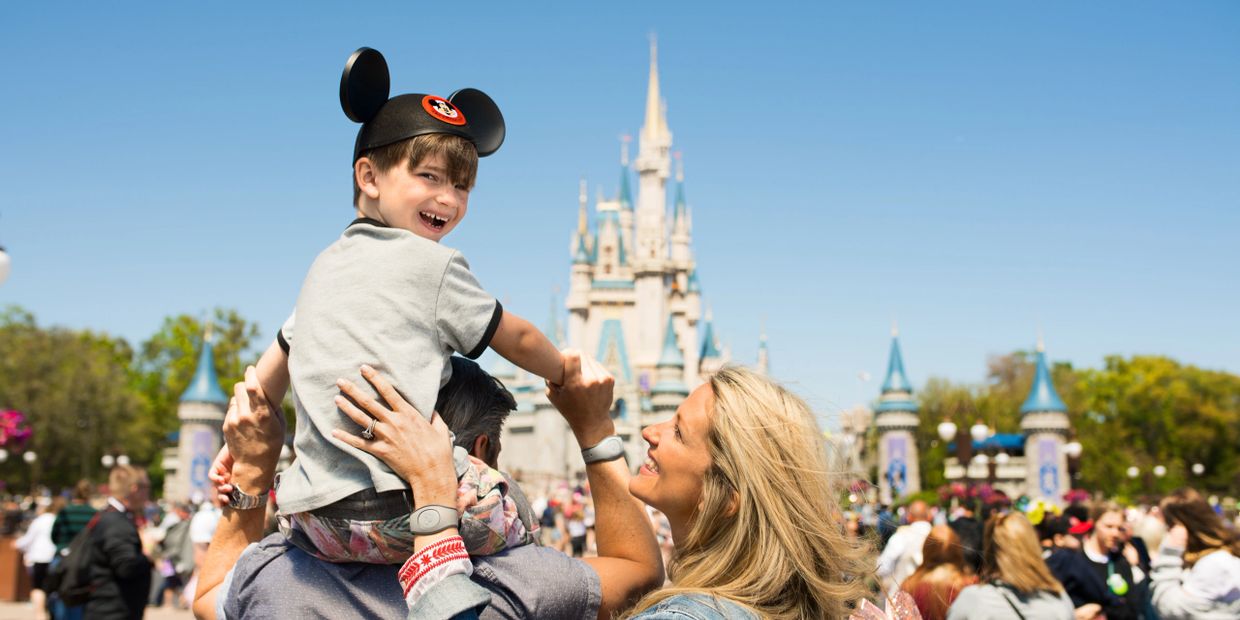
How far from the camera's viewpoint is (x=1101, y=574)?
6273 mm

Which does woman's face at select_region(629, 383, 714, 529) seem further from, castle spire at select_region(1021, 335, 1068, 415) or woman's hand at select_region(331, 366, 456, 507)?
castle spire at select_region(1021, 335, 1068, 415)

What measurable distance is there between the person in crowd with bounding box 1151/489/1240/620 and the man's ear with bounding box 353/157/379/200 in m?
4.85

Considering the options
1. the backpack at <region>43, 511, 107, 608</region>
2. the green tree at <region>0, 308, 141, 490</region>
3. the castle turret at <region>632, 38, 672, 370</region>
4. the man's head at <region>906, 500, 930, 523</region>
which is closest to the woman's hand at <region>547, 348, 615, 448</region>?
the backpack at <region>43, 511, 107, 608</region>

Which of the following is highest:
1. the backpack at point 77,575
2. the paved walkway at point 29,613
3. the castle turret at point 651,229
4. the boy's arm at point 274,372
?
the castle turret at point 651,229

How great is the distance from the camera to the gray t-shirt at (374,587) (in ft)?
6.06

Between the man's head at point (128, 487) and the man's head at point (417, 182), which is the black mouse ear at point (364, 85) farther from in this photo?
the man's head at point (128, 487)

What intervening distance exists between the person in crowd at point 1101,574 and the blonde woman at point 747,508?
15.5 feet

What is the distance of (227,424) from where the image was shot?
2.28 m

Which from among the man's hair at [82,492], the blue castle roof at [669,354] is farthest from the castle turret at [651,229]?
the man's hair at [82,492]

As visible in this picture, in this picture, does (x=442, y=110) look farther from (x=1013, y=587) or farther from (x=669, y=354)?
(x=669, y=354)

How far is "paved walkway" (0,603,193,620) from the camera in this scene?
12.4 meters

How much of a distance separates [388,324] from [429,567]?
412 mm

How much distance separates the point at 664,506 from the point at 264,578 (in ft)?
2.45

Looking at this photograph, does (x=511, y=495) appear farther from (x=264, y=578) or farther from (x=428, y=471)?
(x=264, y=578)
